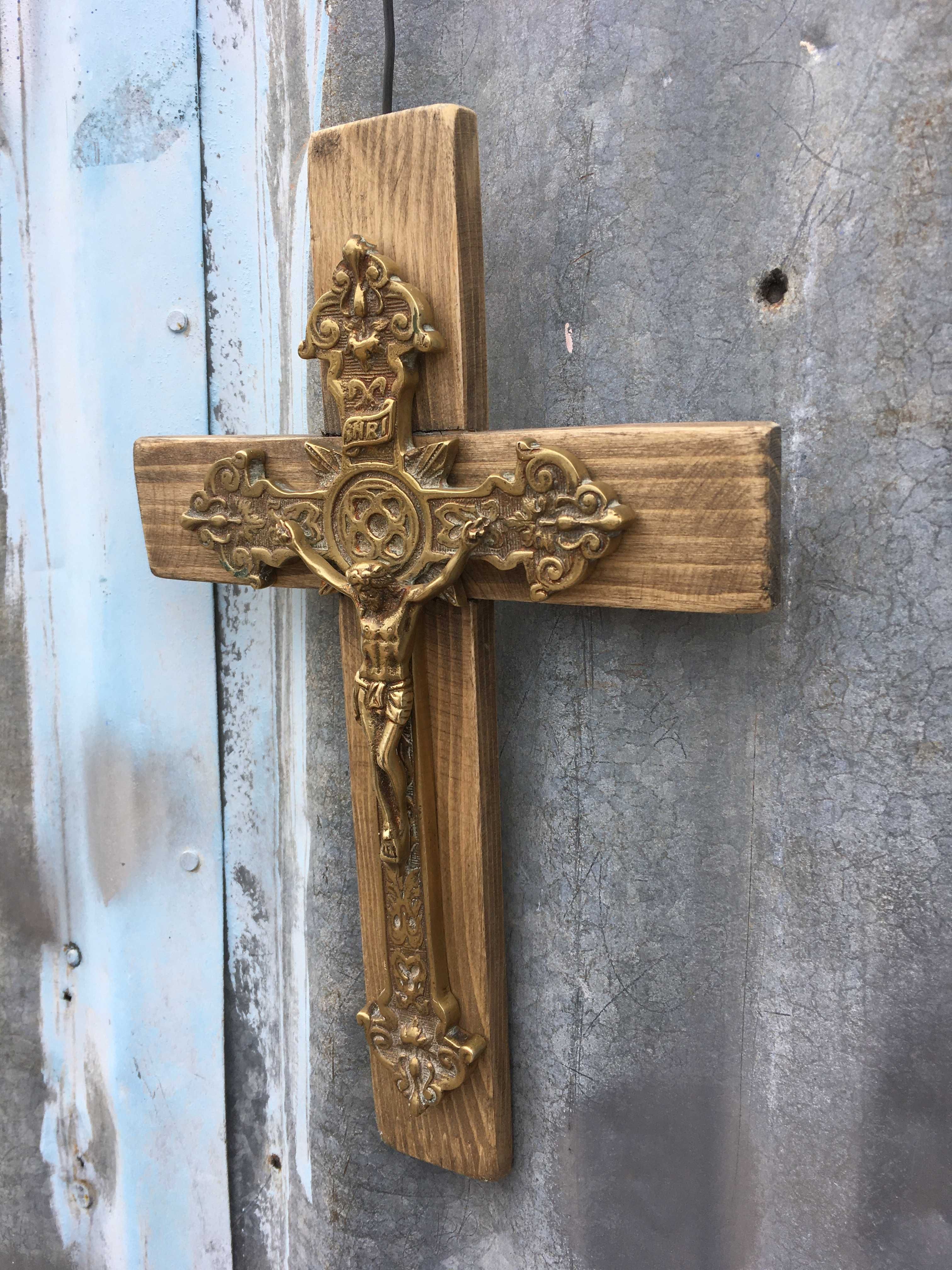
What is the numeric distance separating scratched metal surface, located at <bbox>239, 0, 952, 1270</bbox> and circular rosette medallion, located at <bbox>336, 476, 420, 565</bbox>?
0.18 m

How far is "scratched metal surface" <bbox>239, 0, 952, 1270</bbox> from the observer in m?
0.84

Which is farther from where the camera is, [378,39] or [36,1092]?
[36,1092]

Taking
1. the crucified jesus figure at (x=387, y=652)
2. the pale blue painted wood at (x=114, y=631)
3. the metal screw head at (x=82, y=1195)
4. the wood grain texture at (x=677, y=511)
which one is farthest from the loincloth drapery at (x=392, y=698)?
the metal screw head at (x=82, y=1195)

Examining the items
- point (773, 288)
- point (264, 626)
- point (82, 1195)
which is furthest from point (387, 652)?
point (82, 1195)

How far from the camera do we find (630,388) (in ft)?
3.16

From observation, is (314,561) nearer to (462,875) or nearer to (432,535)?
(432,535)

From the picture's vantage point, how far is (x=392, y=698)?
97cm

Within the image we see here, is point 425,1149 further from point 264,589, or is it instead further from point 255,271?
point 255,271

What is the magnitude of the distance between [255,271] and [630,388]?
22.9 inches

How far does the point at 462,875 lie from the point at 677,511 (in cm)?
46

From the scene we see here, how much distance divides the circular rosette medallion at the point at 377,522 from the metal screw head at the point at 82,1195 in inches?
43.4

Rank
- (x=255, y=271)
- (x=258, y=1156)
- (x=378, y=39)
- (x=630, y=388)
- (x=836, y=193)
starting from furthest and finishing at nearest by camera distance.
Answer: (x=258, y=1156) → (x=255, y=271) → (x=378, y=39) → (x=630, y=388) → (x=836, y=193)

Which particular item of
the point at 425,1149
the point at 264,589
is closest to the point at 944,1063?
the point at 425,1149

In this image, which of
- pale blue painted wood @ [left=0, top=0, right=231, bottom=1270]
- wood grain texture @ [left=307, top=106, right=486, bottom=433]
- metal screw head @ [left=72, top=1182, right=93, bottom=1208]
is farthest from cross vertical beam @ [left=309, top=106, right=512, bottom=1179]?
metal screw head @ [left=72, top=1182, right=93, bottom=1208]
